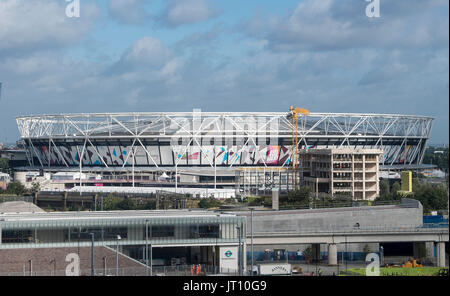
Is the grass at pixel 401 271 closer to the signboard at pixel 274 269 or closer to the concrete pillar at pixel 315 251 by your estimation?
the signboard at pixel 274 269

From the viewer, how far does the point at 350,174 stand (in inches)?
2317

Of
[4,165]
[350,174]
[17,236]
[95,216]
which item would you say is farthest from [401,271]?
[4,165]

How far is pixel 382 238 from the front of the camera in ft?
118

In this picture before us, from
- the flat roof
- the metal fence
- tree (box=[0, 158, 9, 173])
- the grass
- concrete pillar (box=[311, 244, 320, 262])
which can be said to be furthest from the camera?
tree (box=[0, 158, 9, 173])

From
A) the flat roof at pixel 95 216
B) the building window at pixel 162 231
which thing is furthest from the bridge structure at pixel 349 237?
the building window at pixel 162 231

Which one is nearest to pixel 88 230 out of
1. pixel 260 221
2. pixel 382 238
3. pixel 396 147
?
pixel 260 221

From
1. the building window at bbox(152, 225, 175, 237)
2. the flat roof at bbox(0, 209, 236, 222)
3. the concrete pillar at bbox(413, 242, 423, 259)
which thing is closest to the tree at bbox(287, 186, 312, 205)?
the concrete pillar at bbox(413, 242, 423, 259)

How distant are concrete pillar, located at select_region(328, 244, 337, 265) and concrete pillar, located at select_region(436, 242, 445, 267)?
467cm

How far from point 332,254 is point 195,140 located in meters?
40.8

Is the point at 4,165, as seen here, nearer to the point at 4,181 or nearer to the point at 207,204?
the point at 4,181

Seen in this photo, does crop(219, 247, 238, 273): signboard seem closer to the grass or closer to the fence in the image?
the grass

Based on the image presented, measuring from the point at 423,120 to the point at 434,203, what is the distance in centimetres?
3729

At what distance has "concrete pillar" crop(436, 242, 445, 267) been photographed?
3241 cm
